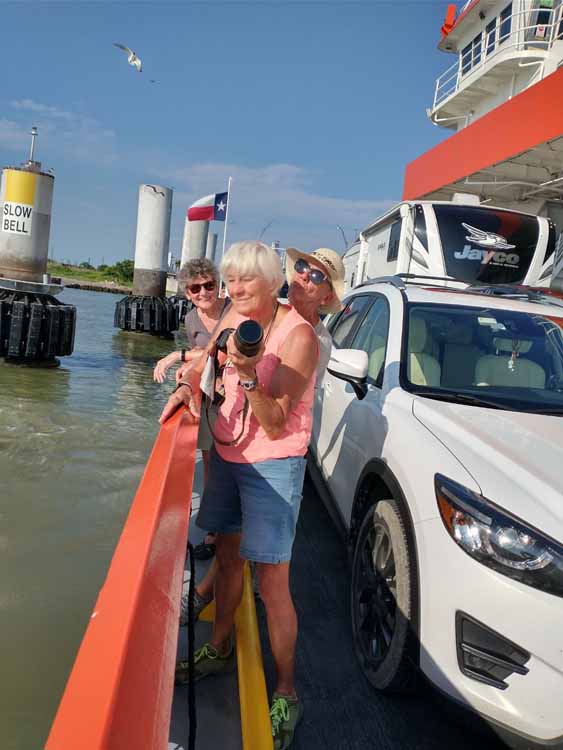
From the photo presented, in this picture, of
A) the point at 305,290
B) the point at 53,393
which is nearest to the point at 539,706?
the point at 305,290

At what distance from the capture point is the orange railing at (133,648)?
772mm

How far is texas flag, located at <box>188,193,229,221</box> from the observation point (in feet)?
55.0

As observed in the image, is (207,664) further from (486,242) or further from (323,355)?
(486,242)

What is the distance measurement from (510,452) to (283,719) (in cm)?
128

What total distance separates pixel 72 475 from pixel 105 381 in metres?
5.22

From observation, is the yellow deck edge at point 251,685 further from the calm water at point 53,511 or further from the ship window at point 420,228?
the ship window at point 420,228

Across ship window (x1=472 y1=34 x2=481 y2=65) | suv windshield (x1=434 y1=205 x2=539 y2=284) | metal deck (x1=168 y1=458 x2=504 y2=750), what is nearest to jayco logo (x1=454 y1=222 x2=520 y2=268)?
suv windshield (x1=434 y1=205 x2=539 y2=284)

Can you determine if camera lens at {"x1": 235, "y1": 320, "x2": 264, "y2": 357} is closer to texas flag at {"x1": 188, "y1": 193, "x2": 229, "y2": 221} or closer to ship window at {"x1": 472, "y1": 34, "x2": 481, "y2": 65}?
texas flag at {"x1": 188, "y1": 193, "x2": 229, "y2": 221}

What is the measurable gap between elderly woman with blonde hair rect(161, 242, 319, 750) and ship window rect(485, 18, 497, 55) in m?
17.8

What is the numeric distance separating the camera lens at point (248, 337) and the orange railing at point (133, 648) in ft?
1.65

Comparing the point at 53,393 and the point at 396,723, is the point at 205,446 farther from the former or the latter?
the point at 53,393

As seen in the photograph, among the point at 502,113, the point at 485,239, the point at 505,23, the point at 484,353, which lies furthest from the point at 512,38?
the point at 484,353

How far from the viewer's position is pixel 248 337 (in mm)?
1703

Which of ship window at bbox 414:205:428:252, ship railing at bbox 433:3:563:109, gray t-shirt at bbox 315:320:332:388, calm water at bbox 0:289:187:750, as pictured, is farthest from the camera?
ship railing at bbox 433:3:563:109
